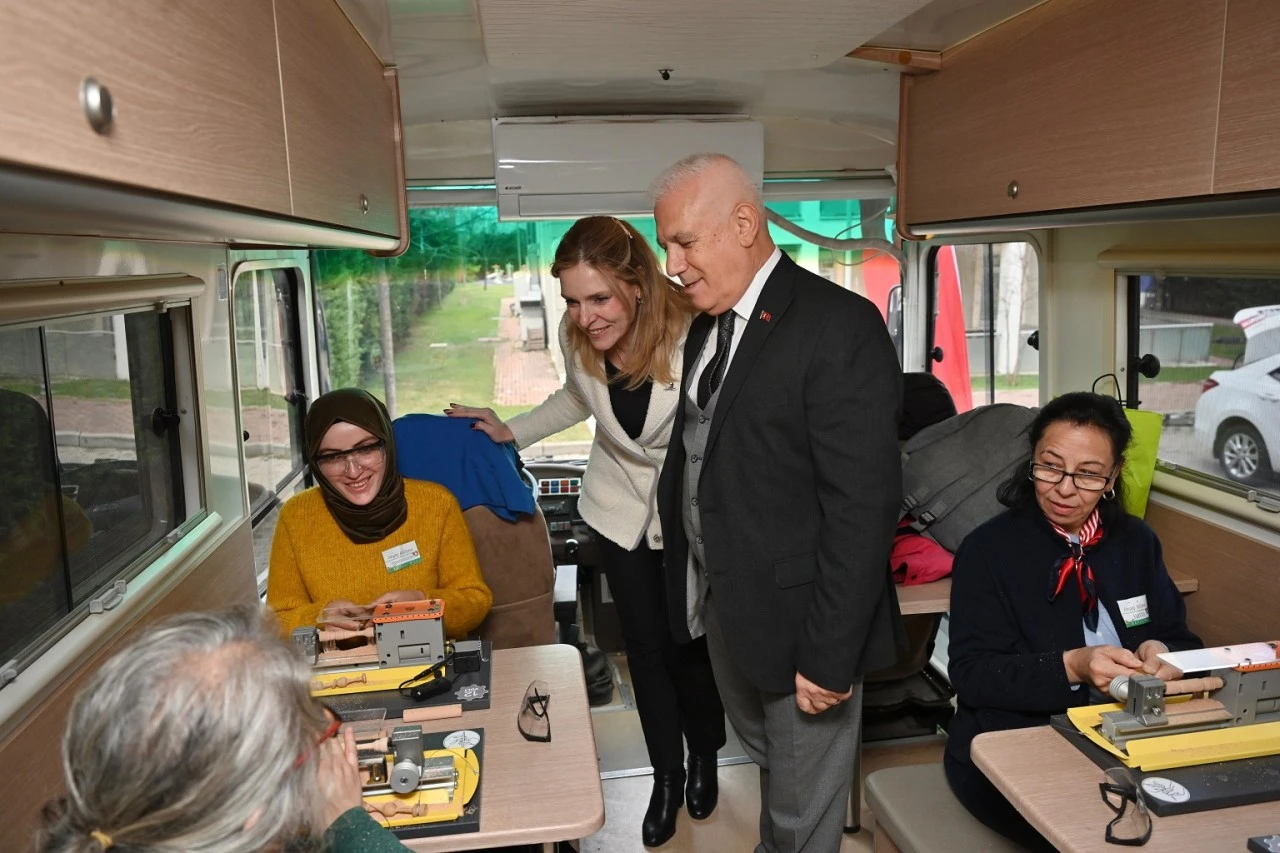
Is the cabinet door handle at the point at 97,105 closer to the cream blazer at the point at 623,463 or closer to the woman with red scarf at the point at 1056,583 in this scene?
the cream blazer at the point at 623,463

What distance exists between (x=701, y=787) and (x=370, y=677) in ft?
4.81

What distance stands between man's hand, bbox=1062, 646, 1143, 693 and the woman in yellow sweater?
142 cm

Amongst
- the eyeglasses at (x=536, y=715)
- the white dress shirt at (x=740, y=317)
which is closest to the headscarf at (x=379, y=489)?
the eyeglasses at (x=536, y=715)

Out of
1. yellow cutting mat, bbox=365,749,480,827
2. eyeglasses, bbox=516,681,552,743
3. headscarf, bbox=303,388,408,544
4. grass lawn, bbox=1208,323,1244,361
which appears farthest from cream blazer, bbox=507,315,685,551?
grass lawn, bbox=1208,323,1244,361

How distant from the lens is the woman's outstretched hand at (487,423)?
3.04 metres

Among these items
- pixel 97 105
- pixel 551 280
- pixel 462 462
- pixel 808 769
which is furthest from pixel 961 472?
pixel 97 105

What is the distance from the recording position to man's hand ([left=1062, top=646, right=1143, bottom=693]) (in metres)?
1.95

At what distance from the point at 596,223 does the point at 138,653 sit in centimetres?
174

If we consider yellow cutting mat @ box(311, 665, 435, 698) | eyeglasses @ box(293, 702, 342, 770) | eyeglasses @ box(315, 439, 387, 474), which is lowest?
yellow cutting mat @ box(311, 665, 435, 698)

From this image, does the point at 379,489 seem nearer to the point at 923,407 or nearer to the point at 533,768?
the point at 533,768

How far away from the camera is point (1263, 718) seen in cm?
182

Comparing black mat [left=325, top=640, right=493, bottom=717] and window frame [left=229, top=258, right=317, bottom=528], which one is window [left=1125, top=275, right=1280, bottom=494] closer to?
black mat [left=325, top=640, right=493, bottom=717]

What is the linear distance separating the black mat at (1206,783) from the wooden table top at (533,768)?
918 millimetres

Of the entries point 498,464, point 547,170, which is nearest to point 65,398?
point 498,464
